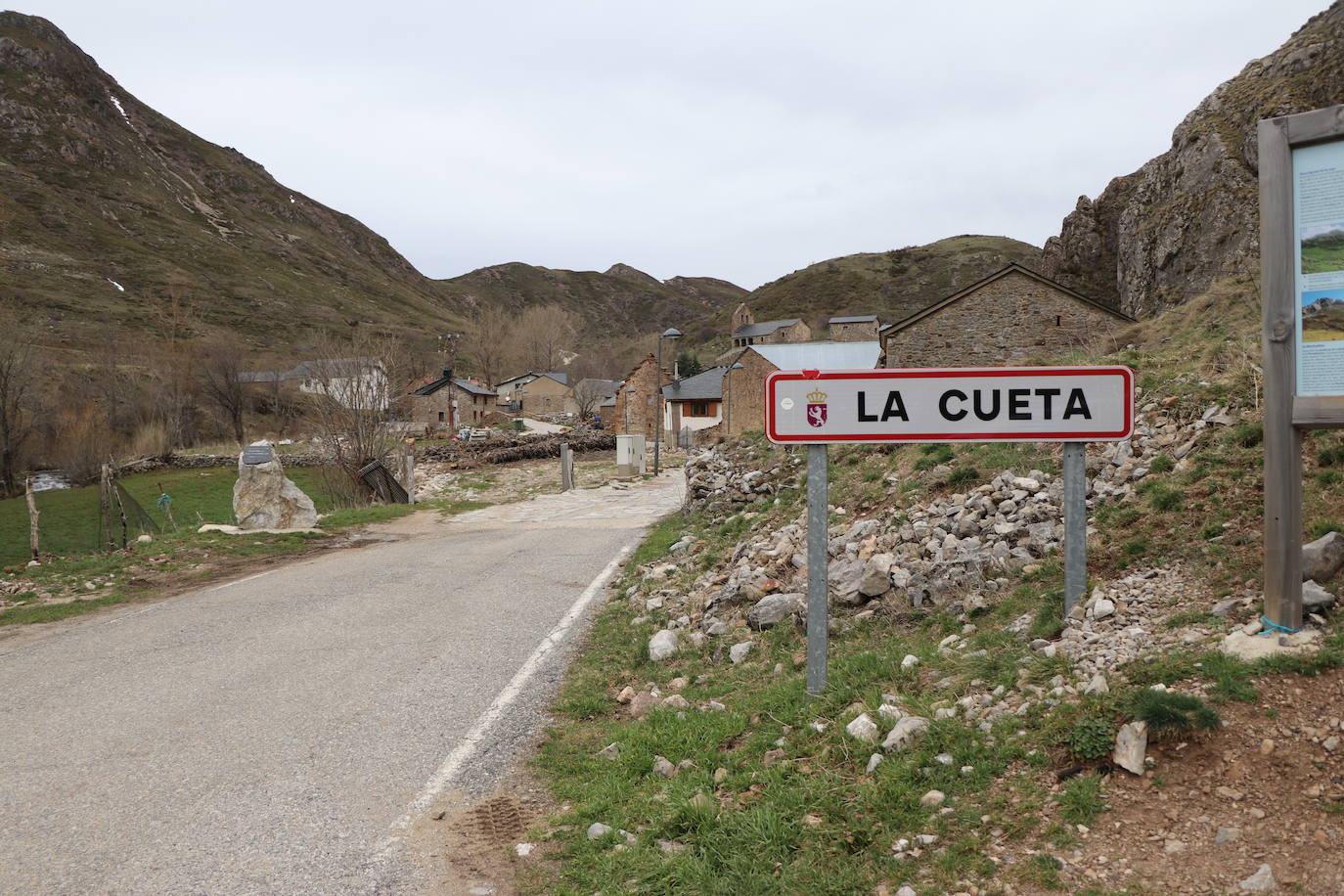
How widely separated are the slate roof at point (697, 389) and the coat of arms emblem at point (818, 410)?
46.1 meters

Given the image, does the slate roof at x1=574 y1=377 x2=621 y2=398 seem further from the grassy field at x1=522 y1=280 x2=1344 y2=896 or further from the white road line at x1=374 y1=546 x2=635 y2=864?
the grassy field at x1=522 y1=280 x2=1344 y2=896

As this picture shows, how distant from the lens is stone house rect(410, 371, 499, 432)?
262ft

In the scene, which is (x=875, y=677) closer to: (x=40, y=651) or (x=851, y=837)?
(x=851, y=837)

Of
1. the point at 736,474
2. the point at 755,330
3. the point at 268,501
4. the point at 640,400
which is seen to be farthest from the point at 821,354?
the point at 755,330

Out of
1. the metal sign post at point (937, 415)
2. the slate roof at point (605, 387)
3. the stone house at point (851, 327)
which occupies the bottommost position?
the metal sign post at point (937, 415)

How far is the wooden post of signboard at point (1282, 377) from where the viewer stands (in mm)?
3342

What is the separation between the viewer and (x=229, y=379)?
65312 millimetres

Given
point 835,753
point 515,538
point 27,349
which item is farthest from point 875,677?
point 27,349

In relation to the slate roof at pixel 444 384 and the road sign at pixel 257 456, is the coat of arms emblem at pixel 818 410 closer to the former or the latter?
the road sign at pixel 257 456

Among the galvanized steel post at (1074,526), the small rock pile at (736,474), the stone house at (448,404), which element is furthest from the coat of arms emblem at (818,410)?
the stone house at (448,404)

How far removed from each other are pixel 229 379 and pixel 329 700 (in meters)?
69.3

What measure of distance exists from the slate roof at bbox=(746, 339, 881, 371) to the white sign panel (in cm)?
4265

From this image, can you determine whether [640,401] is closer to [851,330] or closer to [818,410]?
[818,410]

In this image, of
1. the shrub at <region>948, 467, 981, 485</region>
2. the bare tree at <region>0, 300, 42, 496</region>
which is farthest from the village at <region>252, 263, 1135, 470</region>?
the bare tree at <region>0, 300, 42, 496</region>
